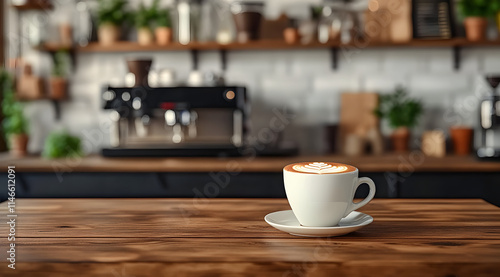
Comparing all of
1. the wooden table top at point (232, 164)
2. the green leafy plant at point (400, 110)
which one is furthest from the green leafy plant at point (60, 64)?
the green leafy plant at point (400, 110)

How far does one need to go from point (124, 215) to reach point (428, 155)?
2.31 metres

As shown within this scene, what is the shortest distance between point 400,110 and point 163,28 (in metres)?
1.42

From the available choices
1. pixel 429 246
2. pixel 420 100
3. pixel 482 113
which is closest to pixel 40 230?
pixel 429 246

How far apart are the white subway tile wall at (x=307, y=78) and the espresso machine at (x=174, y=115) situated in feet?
1.38

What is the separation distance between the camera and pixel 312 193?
1016 millimetres

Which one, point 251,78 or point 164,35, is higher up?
point 164,35

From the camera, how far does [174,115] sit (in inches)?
118

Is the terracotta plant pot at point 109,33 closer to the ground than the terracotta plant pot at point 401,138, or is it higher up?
higher up

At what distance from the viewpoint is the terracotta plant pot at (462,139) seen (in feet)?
10.5

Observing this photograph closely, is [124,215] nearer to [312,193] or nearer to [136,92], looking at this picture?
[312,193]

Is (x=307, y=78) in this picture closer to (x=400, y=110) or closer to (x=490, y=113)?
(x=400, y=110)

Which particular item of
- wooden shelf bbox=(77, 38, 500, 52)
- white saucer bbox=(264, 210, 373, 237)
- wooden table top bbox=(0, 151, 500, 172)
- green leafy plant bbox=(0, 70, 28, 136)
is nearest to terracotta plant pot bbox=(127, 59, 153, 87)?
wooden shelf bbox=(77, 38, 500, 52)

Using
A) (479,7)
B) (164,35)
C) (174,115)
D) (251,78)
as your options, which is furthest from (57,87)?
(479,7)

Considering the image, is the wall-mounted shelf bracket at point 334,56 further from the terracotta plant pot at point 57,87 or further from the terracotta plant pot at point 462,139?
the terracotta plant pot at point 57,87
